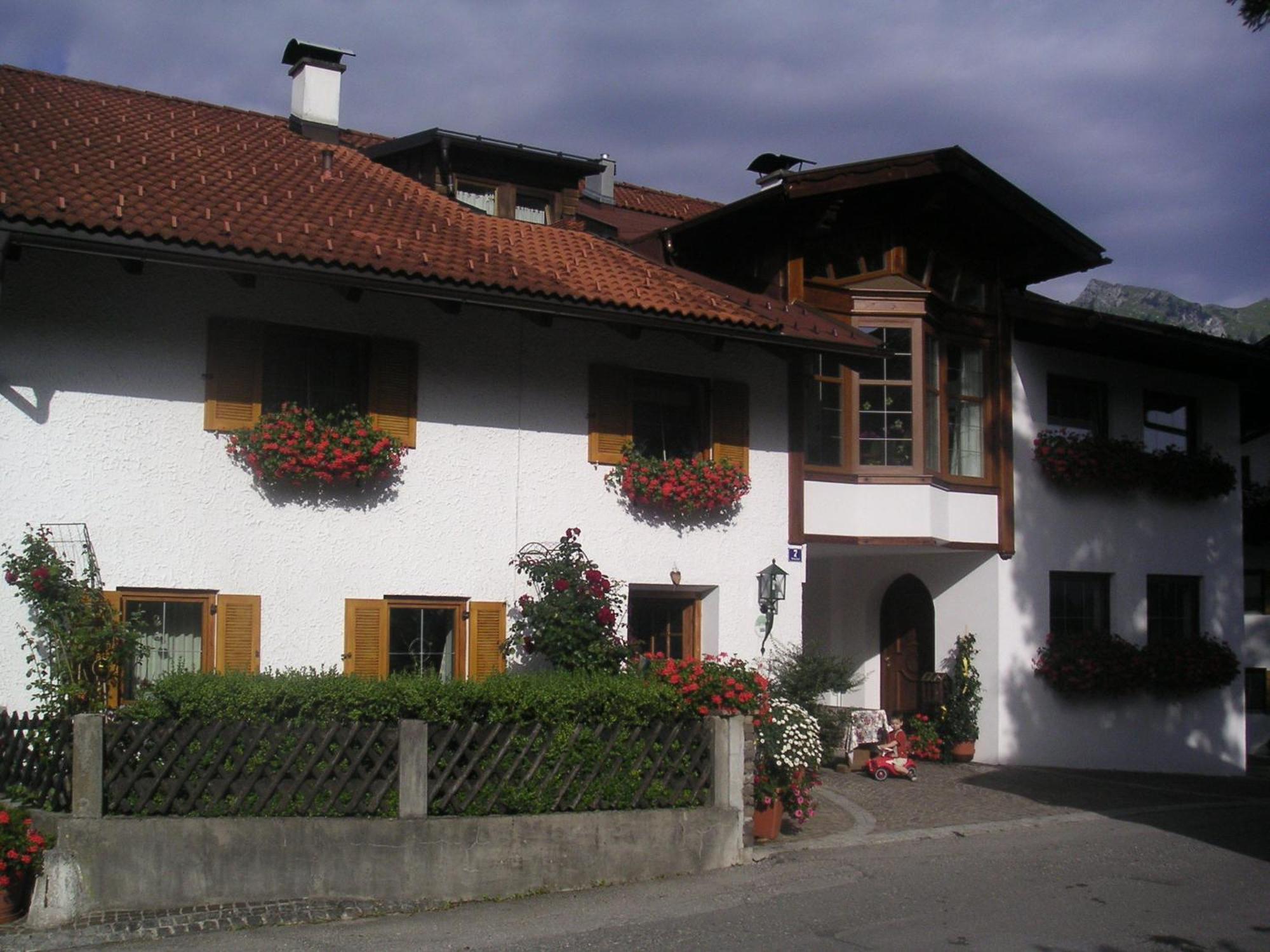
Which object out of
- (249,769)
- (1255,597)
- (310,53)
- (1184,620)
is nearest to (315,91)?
Result: (310,53)

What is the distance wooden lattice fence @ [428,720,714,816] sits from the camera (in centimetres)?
989

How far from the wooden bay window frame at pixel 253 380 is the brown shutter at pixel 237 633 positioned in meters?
1.44

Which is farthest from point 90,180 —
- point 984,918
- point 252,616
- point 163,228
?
point 984,918

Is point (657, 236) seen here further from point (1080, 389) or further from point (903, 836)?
point (903, 836)

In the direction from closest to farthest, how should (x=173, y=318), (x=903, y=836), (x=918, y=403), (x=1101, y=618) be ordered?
(x=173, y=318), (x=903, y=836), (x=918, y=403), (x=1101, y=618)

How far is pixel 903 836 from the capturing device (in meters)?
12.2

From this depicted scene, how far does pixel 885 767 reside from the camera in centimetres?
1546

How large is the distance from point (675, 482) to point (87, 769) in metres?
6.27

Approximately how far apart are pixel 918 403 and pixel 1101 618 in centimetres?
471

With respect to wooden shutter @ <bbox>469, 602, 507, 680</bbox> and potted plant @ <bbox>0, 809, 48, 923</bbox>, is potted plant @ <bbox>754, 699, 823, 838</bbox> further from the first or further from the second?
potted plant @ <bbox>0, 809, 48, 923</bbox>

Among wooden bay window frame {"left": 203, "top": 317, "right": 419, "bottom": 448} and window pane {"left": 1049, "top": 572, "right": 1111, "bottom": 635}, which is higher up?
wooden bay window frame {"left": 203, "top": 317, "right": 419, "bottom": 448}

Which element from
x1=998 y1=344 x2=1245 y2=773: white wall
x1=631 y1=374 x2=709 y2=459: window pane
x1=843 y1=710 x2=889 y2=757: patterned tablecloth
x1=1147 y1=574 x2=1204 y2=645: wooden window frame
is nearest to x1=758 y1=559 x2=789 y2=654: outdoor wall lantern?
x1=631 y1=374 x2=709 y2=459: window pane

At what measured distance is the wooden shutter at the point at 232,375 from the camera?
1148 centimetres

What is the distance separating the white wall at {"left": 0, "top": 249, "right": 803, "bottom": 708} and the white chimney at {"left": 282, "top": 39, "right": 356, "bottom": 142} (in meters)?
4.87
